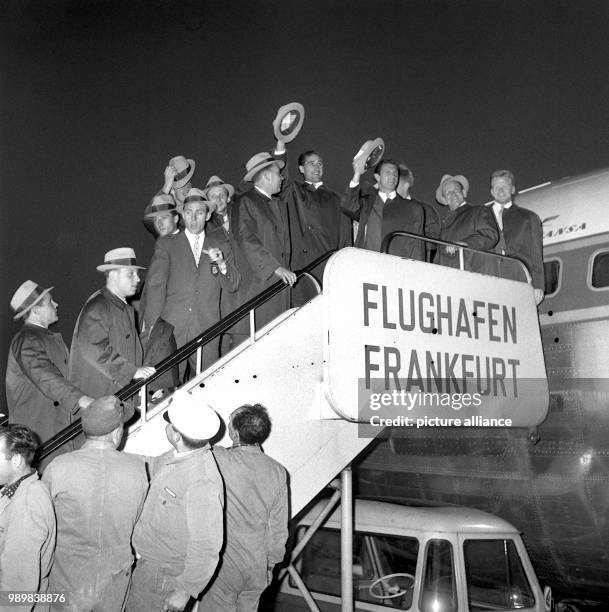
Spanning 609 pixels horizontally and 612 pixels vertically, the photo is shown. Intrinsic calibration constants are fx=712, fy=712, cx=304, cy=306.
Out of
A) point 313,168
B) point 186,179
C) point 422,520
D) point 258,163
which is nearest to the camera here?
point 422,520

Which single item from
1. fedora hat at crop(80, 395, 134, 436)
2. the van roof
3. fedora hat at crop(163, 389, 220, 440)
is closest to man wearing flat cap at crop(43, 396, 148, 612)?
fedora hat at crop(80, 395, 134, 436)

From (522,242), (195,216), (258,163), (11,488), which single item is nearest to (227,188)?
(258,163)

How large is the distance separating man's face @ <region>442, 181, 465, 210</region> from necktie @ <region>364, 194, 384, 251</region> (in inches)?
36.9

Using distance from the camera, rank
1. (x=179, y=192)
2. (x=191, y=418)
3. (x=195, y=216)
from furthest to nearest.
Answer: (x=179, y=192) < (x=195, y=216) < (x=191, y=418)

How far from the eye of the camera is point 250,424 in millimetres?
4246

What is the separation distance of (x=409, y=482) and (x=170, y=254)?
9.92 feet

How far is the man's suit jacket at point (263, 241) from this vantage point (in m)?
5.62

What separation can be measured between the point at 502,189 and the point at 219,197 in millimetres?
2692

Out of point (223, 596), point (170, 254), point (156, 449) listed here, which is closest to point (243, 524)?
point (223, 596)

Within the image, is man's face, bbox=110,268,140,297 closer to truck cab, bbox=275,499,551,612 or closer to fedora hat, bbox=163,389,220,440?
fedora hat, bbox=163,389,220,440

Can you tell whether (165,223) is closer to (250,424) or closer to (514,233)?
(250,424)

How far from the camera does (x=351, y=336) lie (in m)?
4.77

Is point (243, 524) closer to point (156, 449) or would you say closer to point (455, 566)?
point (156, 449)

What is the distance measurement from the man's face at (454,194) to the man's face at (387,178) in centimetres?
77
